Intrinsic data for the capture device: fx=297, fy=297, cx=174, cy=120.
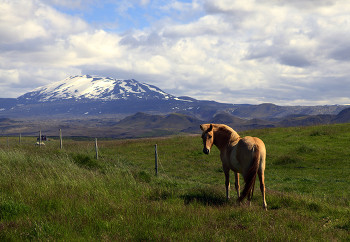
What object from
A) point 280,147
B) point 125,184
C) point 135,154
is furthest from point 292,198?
point 135,154

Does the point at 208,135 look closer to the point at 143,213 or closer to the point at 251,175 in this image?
the point at 251,175

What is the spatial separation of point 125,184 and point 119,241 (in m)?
4.72

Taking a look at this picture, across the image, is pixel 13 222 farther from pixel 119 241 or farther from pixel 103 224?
pixel 119 241

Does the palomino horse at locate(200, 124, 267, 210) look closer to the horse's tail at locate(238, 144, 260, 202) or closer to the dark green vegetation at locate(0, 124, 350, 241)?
the horse's tail at locate(238, 144, 260, 202)

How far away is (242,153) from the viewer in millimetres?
9180

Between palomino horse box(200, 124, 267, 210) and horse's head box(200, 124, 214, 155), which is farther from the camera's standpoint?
horse's head box(200, 124, 214, 155)

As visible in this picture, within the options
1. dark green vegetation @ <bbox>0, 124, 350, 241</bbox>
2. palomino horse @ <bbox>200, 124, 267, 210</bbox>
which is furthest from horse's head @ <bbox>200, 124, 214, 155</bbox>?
dark green vegetation @ <bbox>0, 124, 350, 241</bbox>

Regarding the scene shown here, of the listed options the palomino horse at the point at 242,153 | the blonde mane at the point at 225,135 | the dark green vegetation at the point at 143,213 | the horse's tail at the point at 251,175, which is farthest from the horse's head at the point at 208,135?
the horse's tail at the point at 251,175

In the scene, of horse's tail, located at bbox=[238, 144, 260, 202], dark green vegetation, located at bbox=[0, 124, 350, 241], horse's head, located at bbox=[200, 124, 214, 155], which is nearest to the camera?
dark green vegetation, located at bbox=[0, 124, 350, 241]

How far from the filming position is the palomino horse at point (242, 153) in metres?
8.79

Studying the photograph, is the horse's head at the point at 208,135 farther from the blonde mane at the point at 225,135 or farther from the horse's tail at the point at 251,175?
the horse's tail at the point at 251,175

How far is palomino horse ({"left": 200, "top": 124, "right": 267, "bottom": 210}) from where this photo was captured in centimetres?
879

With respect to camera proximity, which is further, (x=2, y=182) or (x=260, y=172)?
(x=2, y=182)

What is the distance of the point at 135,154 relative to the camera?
1277 inches
